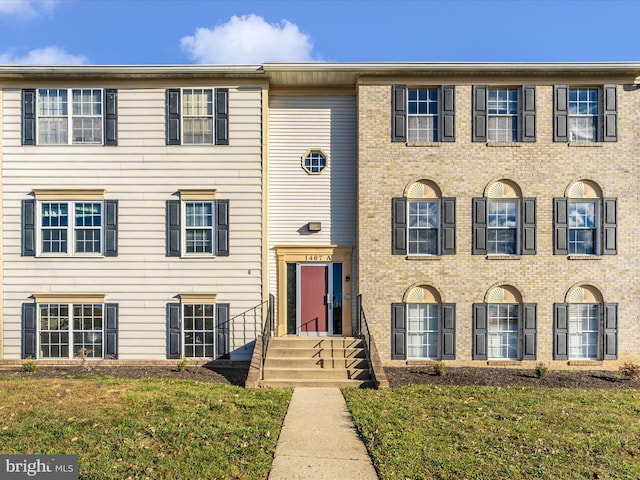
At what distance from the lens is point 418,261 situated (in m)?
12.0

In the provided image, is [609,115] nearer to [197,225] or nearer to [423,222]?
[423,222]

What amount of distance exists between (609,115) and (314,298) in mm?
9711

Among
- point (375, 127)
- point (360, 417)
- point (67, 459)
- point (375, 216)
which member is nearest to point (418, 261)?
point (375, 216)

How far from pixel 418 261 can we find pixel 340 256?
2211mm

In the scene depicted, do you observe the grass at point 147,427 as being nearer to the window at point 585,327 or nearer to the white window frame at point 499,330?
the white window frame at point 499,330

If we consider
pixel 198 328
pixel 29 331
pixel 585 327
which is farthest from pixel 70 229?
pixel 585 327

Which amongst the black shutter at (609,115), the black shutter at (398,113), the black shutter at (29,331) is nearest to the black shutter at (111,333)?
the black shutter at (29,331)

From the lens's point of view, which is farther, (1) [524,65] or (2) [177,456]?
(1) [524,65]

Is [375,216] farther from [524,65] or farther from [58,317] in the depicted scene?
[58,317]

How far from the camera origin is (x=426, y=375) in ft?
35.7

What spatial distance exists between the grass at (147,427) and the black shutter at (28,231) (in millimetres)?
3867

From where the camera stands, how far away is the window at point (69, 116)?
11898 millimetres

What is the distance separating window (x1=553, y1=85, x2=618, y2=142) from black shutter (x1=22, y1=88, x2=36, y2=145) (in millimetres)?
14494
